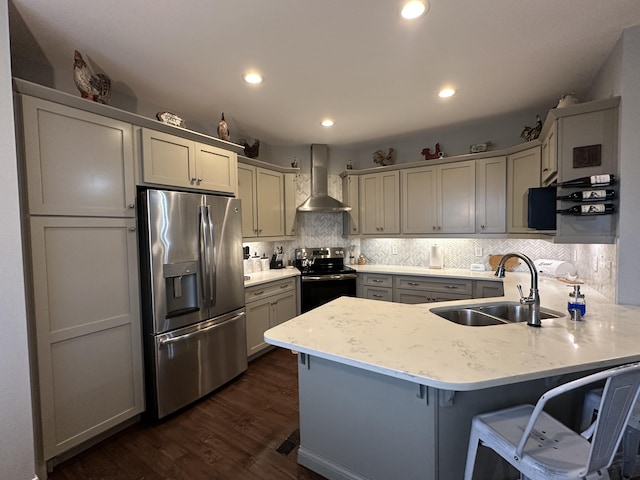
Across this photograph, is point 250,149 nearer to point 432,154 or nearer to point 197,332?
point 197,332

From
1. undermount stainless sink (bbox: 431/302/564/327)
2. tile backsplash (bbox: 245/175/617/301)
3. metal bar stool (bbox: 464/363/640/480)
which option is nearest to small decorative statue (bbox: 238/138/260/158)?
tile backsplash (bbox: 245/175/617/301)

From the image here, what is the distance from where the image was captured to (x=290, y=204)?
4.21m

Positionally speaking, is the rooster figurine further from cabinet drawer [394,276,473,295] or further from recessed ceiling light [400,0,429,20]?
cabinet drawer [394,276,473,295]

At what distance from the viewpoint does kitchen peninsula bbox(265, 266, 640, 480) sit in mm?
1195

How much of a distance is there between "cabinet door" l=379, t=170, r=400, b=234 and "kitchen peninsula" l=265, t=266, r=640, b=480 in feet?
8.11

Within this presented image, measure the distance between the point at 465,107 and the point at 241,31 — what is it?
2.39m

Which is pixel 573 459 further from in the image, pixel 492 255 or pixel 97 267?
pixel 492 255

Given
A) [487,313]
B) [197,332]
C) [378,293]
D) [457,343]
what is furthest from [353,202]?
[457,343]

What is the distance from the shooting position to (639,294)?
197cm

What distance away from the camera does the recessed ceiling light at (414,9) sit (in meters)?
1.59

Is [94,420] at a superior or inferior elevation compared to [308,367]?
inferior

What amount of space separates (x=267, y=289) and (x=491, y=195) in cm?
291

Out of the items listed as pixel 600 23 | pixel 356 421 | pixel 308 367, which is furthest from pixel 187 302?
pixel 600 23

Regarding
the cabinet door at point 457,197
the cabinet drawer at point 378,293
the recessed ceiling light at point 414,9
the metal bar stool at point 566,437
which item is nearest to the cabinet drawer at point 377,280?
the cabinet drawer at point 378,293
